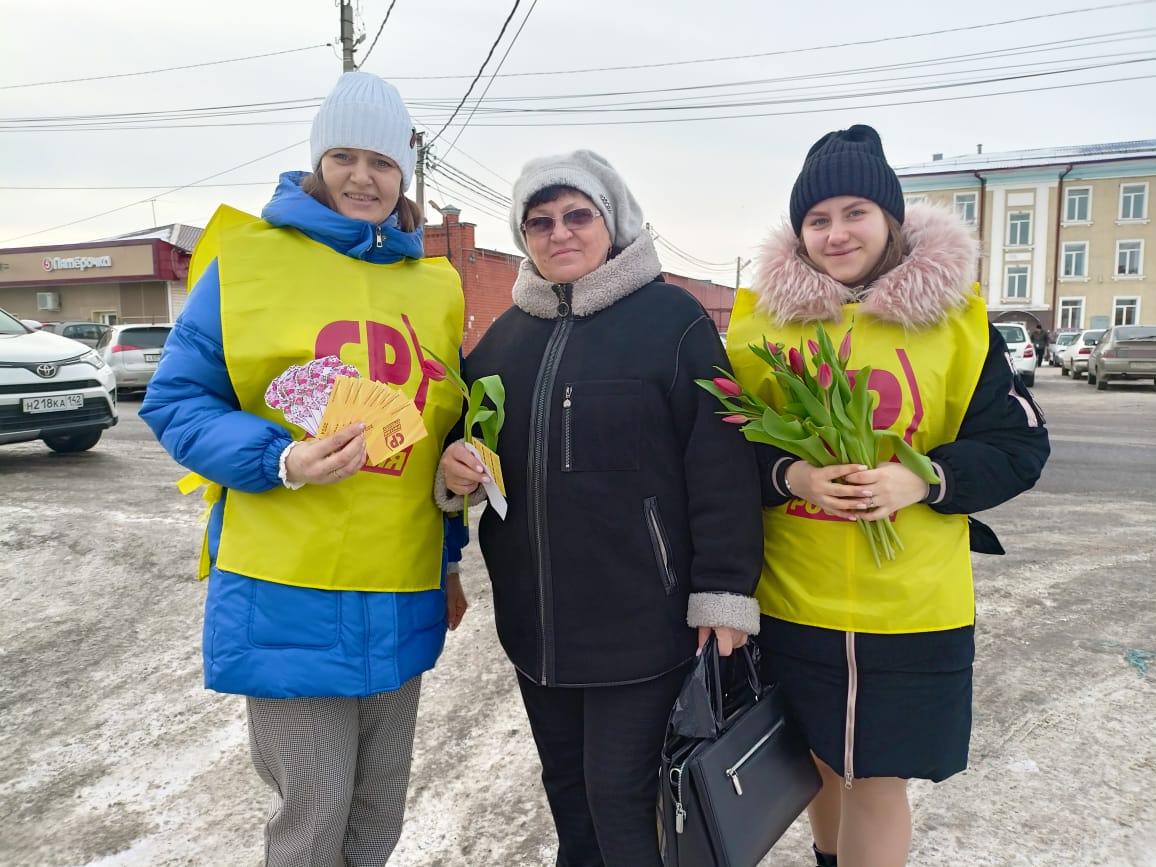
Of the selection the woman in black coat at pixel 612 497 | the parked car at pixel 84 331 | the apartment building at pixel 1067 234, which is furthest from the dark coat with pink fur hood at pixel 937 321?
the apartment building at pixel 1067 234

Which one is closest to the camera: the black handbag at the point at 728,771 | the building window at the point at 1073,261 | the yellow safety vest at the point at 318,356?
the black handbag at the point at 728,771

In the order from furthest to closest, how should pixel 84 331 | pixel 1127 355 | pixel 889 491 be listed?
1. pixel 84 331
2. pixel 1127 355
3. pixel 889 491

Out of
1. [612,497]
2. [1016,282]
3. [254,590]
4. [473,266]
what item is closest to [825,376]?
[612,497]

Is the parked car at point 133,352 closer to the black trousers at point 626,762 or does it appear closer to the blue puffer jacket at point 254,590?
the blue puffer jacket at point 254,590

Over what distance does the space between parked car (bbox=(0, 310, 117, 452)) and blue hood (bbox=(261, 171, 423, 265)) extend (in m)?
6.64

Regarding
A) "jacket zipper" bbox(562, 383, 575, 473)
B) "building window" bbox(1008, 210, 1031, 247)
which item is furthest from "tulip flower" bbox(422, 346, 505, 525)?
"building window" bbox(1008, 210, 1031, 247)

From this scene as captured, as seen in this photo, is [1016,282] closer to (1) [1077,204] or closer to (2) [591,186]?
(1) [1077,204]

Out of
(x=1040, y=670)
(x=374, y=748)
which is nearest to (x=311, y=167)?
(x=374, y=748)

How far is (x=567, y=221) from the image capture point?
188 centimetres

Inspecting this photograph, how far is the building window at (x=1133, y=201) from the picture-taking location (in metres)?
35.8

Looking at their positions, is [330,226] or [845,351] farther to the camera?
[330,226]

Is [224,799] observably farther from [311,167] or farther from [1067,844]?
[1067,844]

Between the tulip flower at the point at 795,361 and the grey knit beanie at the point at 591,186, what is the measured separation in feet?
1.82

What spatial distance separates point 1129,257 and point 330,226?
44678 mm
